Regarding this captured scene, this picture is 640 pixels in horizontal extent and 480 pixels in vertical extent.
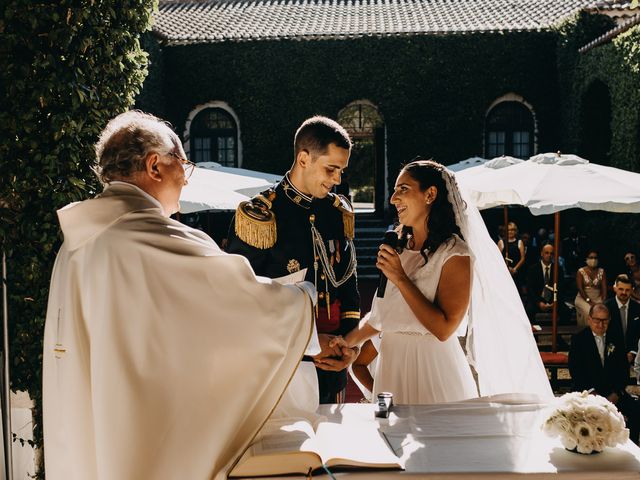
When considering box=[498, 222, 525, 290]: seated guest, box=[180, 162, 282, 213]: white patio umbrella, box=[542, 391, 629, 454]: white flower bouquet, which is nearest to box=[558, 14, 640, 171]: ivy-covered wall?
box=[498, 222, 525, 290]: seated guest

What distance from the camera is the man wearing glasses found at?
2.26m

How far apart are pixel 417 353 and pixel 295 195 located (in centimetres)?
99

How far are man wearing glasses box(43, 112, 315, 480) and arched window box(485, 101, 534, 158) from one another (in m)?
19.9

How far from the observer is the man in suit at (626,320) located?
6.88 metres

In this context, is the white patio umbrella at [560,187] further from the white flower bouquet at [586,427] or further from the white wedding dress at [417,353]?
the white flower bouquet at [586,427]

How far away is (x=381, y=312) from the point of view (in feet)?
11.2

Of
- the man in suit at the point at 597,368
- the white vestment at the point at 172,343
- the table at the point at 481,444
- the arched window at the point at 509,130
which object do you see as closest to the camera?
the table at the point at 481,444

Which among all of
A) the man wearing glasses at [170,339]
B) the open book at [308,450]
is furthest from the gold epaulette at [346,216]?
the open book at [308,450]

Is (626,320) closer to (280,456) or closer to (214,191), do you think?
(214,191)

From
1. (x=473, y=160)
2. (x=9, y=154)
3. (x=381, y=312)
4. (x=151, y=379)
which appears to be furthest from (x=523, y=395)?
(x=473, y=160)

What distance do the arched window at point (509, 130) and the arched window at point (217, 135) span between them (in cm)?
790

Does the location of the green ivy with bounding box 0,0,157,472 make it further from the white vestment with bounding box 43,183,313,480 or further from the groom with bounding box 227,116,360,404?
the white vestment with bounding box 43,183,313,480

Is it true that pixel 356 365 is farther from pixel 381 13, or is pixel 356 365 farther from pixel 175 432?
pixel 381 13

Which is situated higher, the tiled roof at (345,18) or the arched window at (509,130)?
the tiled roof at (345,18)
